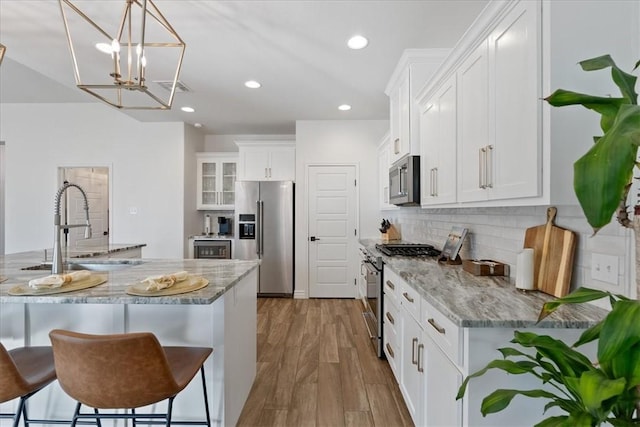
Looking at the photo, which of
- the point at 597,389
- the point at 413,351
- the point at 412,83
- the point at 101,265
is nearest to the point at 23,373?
the point at 101,265

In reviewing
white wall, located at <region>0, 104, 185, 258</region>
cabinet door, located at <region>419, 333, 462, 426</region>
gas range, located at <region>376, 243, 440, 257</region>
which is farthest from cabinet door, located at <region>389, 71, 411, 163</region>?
white wall, located at <region>0, 104, 185, 258</region>

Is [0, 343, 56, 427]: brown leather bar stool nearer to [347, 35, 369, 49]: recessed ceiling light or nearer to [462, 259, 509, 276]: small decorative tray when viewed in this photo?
[462, 259, 509, 276]: small decorative tray

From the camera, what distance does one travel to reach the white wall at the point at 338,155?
466 centimetres

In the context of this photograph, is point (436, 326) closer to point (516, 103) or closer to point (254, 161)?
point (516, 103)

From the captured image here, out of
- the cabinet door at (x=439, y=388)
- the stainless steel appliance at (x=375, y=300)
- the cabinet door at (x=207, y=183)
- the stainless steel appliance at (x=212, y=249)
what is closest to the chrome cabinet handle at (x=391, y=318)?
Answer: the stainless steel appliance at (x=375, y=300)

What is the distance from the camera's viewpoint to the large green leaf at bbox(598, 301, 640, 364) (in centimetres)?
55

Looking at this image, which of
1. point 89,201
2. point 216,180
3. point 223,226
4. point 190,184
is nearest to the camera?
point 190,184

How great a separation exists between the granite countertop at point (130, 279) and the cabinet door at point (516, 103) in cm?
142

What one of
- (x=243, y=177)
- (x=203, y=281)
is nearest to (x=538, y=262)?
(x=203, y=281)

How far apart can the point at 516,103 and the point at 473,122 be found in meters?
0.39

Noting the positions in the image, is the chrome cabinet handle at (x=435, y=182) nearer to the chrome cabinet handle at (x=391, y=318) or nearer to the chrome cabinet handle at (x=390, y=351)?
the chrome cabinet handle at (x=391, y=318)

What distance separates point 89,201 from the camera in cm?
584

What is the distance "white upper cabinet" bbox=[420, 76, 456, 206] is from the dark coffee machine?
375 centimetres

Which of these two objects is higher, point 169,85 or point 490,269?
point 169,85
